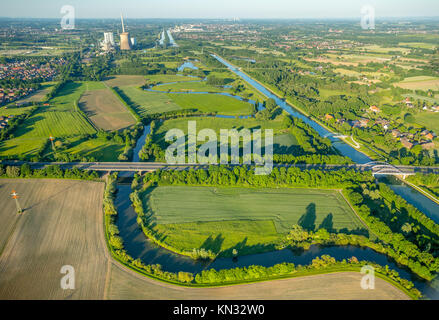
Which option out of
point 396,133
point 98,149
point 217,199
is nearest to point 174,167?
point 217,199

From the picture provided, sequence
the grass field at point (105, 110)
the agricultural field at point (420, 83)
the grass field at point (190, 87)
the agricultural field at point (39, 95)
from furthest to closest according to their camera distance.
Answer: the grass field at point (190, 87) < the agricultural field at point (420, 83) < the agricultural field at point (39, 95) < the grass field at point (105, 110)

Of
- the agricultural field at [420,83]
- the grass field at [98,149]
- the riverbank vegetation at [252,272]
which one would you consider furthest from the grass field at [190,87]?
the riverbank vegetation at [252,272]

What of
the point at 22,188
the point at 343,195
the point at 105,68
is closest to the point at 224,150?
the point at 343,195

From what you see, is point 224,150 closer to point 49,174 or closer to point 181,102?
point 49,174

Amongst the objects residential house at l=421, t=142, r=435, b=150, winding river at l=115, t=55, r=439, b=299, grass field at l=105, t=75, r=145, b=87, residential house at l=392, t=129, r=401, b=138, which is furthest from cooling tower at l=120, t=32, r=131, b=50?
residential house at l=421, t=142, r=435, b=150

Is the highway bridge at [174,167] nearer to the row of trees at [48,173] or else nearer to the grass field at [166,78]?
the row of trees at [48,173]

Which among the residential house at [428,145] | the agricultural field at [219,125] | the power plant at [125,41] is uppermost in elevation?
the power plant at [125,41]

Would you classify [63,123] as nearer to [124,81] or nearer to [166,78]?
[124,81]
